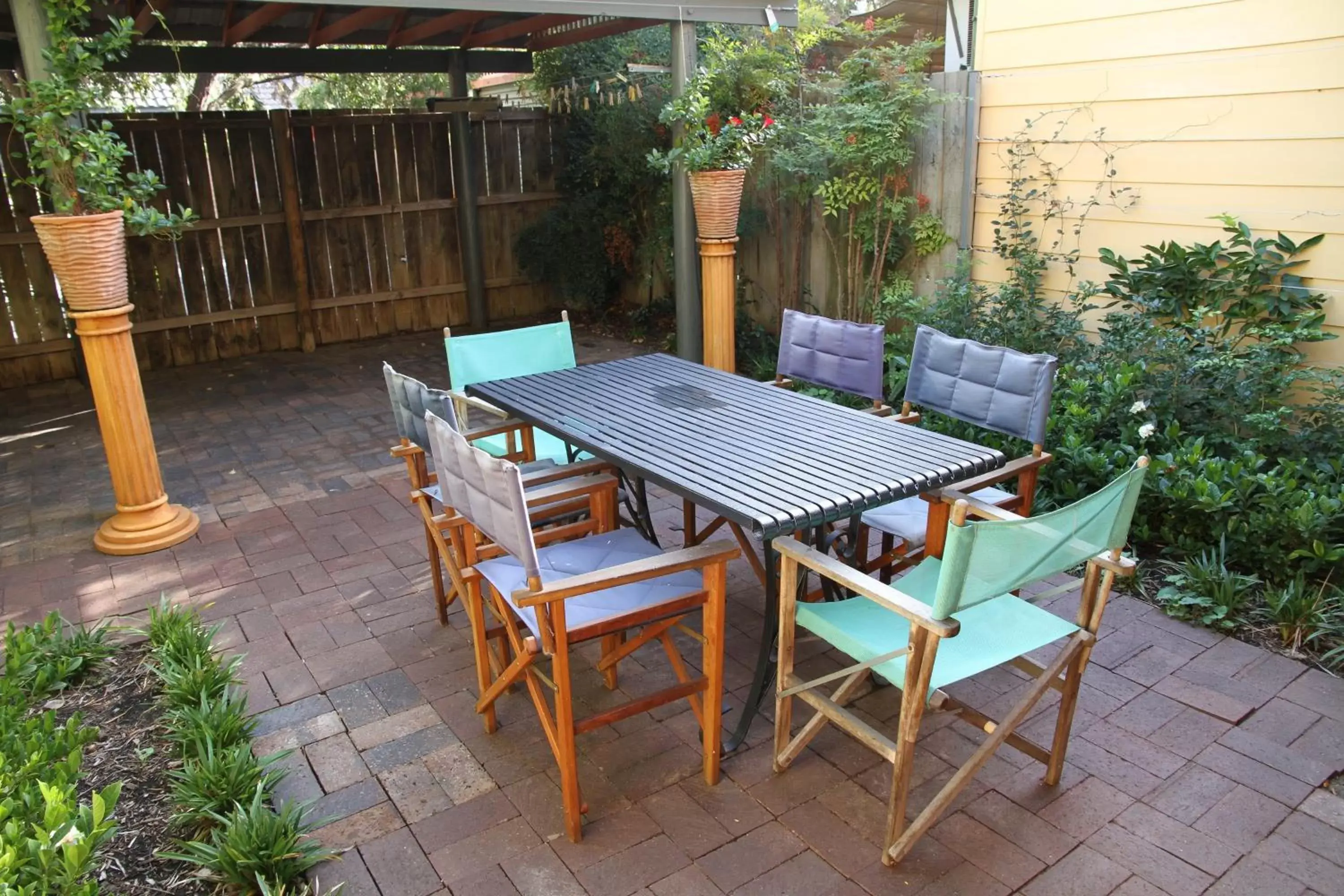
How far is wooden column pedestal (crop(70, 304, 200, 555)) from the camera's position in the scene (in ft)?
12.6

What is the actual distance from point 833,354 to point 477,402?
1.32 metres

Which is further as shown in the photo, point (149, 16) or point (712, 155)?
point (149, 16)

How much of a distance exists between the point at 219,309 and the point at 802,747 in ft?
21.0

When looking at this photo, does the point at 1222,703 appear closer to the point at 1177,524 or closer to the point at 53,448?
the point at 1177,524

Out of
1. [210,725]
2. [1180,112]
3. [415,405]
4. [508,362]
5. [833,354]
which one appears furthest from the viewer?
[1180,112]

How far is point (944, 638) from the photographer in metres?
2.08

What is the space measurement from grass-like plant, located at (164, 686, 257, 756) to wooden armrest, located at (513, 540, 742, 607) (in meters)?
1.00

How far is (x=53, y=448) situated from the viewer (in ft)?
17.4

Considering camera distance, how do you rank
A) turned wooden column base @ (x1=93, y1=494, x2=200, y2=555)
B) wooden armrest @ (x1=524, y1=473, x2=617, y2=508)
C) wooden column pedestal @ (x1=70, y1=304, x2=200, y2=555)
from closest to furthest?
wooden armrest @ (x1=524, y1=473, x2=617, y2=508), wooden column pedestal @ (x1=70, y1=304, x2=200, y2=555), turned wooden column base @ (x1=93, y1=494, x2=200, y2=555)

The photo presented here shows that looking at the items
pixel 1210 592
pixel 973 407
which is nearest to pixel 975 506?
pixel 973 407

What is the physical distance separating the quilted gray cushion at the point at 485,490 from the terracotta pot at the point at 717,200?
10.3 ft

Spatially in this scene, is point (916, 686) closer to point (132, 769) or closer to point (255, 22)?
point (132, 769)

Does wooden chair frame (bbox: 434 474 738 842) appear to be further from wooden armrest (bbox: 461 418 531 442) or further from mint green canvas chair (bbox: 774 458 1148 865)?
wooden armrest (bbox: 461 418 531 442)

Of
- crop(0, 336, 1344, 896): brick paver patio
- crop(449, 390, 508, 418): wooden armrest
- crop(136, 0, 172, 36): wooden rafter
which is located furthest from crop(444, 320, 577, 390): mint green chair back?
crop(136, 0, 172, 36): wooden rafter
